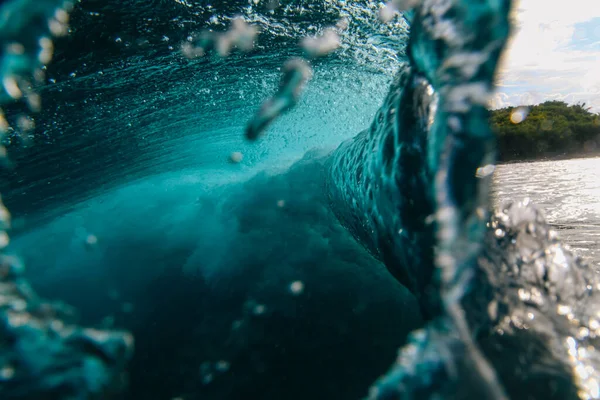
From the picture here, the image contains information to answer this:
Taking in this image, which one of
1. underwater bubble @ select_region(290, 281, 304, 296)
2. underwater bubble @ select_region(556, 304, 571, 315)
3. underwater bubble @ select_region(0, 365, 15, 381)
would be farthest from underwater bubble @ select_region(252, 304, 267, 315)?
underwater bubble @ select_region(556, 304, 571, 315)

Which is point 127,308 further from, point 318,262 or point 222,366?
point 318,262

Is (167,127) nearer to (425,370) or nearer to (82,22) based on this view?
(82,22)

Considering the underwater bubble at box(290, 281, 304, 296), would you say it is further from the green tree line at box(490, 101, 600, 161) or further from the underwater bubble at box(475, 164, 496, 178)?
the green tree line at box(490, 101, 600, 161)

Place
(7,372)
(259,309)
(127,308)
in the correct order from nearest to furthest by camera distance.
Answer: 1. (7,372)
2. (259,309)
3. (127,308)

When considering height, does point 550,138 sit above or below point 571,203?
below

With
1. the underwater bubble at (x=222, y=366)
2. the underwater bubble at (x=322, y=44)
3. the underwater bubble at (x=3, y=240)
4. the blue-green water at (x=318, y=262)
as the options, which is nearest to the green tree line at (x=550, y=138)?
the underwater bubble at (x=322, y=44)

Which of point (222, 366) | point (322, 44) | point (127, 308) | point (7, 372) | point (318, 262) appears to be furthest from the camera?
point (322, 44)

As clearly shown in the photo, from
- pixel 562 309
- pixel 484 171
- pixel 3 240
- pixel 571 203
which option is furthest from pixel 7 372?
pixel 571 203

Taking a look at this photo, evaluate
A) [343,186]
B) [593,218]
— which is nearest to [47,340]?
[343,186]

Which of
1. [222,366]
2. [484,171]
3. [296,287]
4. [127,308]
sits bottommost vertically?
[127,308]
